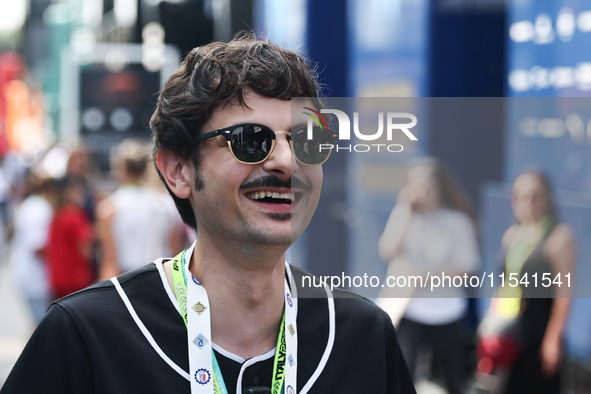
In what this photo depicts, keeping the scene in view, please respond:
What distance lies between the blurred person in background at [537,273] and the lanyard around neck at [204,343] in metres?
0.61

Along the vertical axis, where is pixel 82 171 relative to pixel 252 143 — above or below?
below

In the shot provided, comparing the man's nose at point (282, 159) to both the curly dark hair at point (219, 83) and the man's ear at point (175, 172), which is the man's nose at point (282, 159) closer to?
the curly dark hair at point (219, 83)

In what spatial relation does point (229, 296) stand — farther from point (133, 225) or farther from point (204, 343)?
point (133, 225)

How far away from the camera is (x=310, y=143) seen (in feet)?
5.73

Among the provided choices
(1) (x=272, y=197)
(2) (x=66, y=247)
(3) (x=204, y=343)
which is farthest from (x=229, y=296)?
(2) (x=66, y=247)

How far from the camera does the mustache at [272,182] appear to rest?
173cm

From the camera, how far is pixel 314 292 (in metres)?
1.95

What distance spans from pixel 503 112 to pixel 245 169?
0.74 m

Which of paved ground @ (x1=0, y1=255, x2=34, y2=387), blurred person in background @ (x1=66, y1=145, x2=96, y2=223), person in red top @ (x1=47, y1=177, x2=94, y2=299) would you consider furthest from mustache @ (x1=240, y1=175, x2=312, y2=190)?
blurred person in background @ (x1=66, y1=145, x2=96, y2=223)

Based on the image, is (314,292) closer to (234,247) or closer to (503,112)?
(234,247)

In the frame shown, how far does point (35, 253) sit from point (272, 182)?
4897 mm

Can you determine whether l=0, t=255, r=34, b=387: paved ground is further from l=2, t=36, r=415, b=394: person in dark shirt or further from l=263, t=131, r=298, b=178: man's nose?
l=263, t=131, r=298, b=178: man's nose

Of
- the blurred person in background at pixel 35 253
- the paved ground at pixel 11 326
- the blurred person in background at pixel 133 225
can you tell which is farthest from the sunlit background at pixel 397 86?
the blurred person in background at pixel 133 225

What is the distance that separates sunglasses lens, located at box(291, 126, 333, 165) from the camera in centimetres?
175
